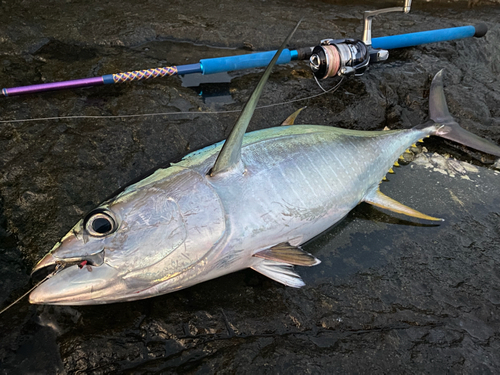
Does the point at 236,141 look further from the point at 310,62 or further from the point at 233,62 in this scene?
the point at 310,62

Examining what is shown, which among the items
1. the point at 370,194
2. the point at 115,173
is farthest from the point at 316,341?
→ the point at 115,173

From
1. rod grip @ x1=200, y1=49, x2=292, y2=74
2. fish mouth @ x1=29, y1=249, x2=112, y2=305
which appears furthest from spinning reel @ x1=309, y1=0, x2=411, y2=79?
fish mouth @ x1=29, y1=249, x2=112, y2=305

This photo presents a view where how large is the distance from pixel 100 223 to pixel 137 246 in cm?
20

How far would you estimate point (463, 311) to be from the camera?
197 cm

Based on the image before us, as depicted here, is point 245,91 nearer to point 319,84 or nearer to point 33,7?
point 319,84

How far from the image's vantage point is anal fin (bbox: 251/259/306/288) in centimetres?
191

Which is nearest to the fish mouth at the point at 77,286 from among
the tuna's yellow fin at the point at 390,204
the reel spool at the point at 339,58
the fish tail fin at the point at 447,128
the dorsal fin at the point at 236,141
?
the dorsal fin at the point at 236,141

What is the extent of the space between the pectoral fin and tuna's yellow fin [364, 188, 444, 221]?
2.52ft

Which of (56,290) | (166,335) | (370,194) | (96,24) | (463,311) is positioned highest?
(96,24)

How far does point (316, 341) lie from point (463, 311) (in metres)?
0.88

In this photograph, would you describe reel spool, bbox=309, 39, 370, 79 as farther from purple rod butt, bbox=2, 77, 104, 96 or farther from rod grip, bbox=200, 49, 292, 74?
purple rod butt, bbox=2, 77, 104, 96

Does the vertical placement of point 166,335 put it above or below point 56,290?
below

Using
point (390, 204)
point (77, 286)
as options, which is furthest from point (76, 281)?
point (390, 204)

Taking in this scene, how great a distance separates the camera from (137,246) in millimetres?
1614
